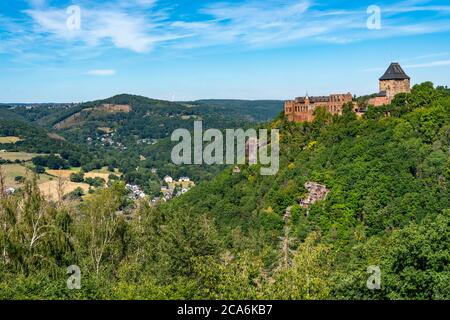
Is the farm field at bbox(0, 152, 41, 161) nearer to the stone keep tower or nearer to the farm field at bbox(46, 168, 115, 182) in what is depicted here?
the farm field at bbox(46, 168, 115, 182)

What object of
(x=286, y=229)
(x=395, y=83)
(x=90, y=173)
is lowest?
(x=90, y=173)

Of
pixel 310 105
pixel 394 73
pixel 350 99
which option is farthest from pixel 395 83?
pixel 310 105

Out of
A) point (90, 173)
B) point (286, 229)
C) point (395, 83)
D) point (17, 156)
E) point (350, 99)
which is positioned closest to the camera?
point (286, 229)

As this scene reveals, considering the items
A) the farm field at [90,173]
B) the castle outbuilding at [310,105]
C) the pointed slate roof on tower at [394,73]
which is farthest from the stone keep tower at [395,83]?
the farm field at [90,173]

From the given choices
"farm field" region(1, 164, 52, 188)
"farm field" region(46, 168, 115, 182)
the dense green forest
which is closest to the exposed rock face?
the dense green forest

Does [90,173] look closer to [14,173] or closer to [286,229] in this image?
[14,173]

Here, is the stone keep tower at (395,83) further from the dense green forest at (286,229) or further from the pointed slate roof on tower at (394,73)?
the dense green forest at (286,229)
